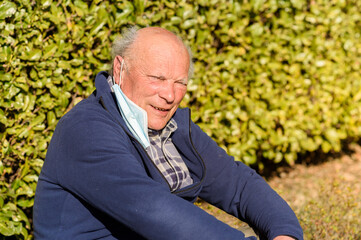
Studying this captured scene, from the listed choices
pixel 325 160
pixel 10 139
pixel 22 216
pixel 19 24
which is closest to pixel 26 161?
pixel 10 139

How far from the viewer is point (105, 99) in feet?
6.93

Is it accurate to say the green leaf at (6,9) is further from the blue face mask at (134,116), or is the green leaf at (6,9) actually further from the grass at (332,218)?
the grass at (332,218)

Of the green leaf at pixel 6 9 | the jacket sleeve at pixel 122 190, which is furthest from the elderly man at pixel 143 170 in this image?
the green leaf at pixel 6 9

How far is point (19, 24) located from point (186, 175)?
1.44m

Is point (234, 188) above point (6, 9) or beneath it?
beneath

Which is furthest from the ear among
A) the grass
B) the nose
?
the grass

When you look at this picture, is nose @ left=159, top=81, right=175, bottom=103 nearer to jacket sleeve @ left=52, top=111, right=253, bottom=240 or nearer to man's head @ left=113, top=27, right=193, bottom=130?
man's head @ left=113, top=27, right=193, bottom=130

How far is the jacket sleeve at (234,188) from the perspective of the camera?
2.47 m

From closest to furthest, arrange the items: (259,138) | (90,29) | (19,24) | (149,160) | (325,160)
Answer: (149,160) → (19,24) → (90,29) → (259,138) → (325,160)

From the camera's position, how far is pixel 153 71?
222cm

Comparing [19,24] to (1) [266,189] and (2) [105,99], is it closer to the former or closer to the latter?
(2) [105,99]

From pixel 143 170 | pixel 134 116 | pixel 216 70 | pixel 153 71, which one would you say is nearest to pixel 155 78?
pixel 153 71

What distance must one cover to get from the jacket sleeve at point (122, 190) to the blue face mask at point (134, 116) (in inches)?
8.8

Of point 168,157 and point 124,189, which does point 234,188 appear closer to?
point 168,157
